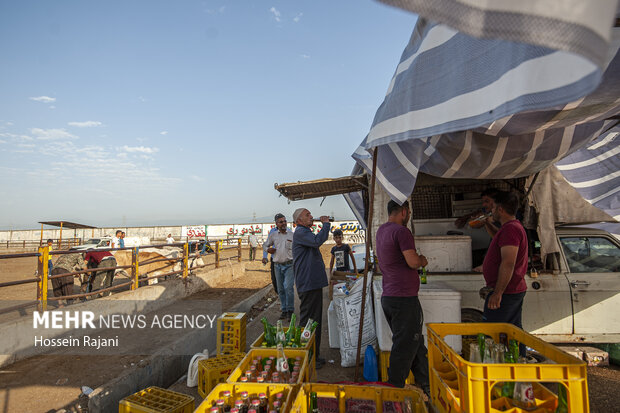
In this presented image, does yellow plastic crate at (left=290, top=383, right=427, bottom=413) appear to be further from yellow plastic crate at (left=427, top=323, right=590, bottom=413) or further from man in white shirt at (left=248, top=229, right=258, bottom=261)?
man in white shirt at (left=248, top=229, right=258, bottom=261)

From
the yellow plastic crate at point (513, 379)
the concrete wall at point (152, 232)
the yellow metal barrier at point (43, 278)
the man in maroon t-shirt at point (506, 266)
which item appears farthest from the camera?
the concrete wall at point (152, 232)

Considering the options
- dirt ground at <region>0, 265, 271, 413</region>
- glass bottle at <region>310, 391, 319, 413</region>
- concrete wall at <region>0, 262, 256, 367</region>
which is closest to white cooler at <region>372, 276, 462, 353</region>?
glass bottle at <region>310, 391, 319, 413</region>

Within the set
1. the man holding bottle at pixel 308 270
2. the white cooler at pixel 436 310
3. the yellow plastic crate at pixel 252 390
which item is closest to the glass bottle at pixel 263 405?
the yellow plastic crate at pixel 252 390

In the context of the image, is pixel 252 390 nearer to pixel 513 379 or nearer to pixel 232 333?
pixel 513 379

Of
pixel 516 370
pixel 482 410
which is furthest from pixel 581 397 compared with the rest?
pixel 482 410

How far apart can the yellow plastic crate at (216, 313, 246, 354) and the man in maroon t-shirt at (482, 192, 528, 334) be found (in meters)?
2.61

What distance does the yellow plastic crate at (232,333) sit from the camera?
12.0ft

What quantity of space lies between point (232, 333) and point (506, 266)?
297 cm

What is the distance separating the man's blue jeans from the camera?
620 centimetres

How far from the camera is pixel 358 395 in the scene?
1.81 metres

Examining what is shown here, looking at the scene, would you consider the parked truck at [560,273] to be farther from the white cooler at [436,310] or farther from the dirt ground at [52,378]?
the dirt ground at [52,378]

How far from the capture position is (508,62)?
4.67 feet

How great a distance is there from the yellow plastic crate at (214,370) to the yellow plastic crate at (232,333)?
1.29 ft

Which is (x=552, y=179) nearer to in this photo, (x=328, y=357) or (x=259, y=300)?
(x=328, y=357)
